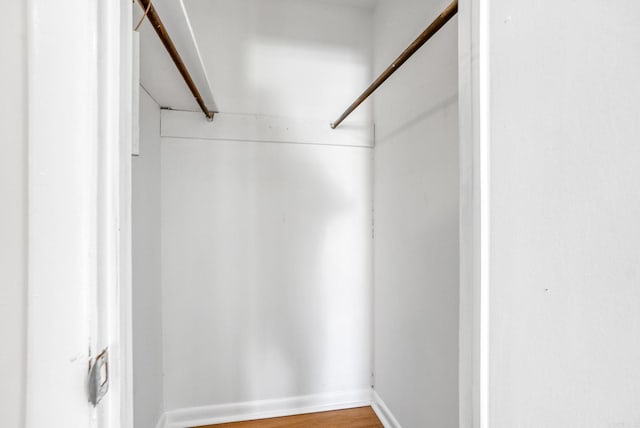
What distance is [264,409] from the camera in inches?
59.5

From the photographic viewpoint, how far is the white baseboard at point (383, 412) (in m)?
1.38

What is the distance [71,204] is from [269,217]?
1219mm

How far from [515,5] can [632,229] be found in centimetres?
41

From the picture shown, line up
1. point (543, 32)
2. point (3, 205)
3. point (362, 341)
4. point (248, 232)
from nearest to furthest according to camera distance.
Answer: point (3, 205) < point (543, 32) < point (248, 232) < point (362, 341)

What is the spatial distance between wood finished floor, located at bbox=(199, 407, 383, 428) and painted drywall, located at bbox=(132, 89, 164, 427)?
0.46m

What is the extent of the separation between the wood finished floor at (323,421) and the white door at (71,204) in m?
1.36

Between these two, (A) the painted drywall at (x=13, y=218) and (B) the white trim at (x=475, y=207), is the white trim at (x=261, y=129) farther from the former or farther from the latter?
(A) the painted drywall at (x=13, y=218)

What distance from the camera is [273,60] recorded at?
156cm

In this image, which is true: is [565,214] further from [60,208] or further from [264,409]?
[264,409]

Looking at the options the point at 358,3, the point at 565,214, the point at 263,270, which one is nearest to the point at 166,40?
the point at 565,214

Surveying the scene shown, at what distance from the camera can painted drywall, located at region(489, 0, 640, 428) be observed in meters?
0.35

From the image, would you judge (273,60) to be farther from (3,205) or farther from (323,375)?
(323,375)

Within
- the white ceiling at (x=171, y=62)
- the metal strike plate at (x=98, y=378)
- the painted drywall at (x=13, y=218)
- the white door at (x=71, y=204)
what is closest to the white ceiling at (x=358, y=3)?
the white ceiling at (x=171, y=62)

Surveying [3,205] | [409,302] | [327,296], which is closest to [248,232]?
[327,296]
